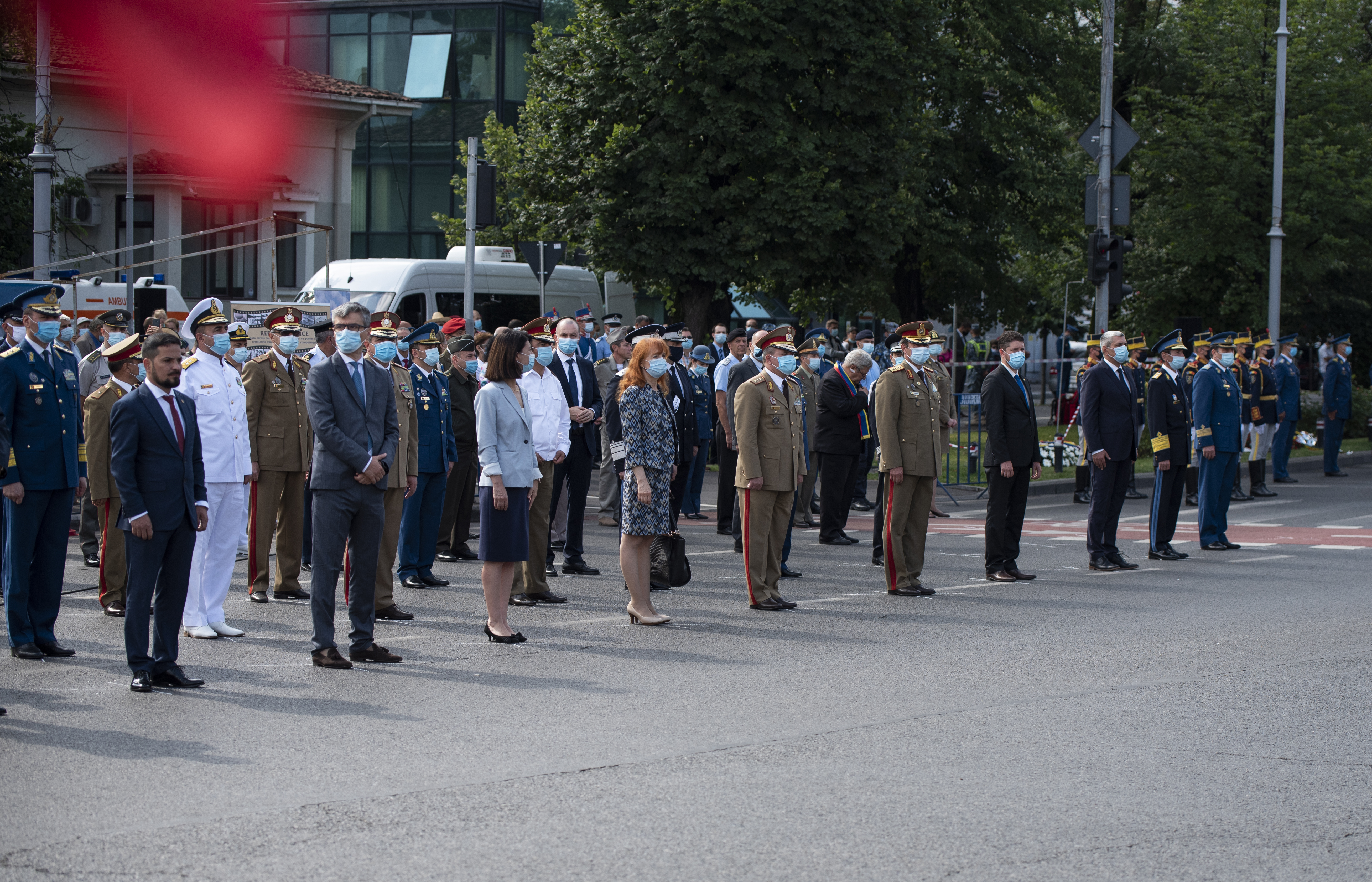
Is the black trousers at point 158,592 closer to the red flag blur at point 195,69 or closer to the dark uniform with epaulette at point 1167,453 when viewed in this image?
the red flag blur at point 195,69

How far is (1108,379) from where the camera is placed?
542 inches

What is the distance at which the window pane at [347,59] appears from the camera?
3.11 m

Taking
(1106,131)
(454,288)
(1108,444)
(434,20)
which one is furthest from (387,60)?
(454,288)

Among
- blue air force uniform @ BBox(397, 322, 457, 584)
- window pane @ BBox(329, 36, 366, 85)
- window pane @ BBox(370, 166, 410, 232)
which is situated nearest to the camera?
window pane @ BBox(329, 36, 366, 85)

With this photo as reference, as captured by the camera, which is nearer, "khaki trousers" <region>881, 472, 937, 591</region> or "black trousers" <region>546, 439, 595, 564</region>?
"khaki trousers" <region>881, 472, 937, 591</region>

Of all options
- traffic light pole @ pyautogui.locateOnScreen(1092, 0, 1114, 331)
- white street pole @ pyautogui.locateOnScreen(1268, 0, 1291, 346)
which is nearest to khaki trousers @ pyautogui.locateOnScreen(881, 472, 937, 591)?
traffic light pole @ pyautogui.locateOnScreen(1092, 0, 1114, 331)

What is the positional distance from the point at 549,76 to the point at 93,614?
22.1 meters

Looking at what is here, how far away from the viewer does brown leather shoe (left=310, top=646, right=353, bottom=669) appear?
867 cm

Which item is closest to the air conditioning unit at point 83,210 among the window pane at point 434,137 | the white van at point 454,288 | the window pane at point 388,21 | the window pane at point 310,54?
the white van at point 454,288

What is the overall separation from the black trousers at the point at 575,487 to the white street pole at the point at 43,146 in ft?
16.7

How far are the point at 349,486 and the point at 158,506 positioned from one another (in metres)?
1.13

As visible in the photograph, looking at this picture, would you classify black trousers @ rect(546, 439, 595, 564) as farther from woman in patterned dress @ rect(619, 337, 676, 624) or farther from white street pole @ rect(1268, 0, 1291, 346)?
white street pole @ rect(1268, 0, 1291, 346)

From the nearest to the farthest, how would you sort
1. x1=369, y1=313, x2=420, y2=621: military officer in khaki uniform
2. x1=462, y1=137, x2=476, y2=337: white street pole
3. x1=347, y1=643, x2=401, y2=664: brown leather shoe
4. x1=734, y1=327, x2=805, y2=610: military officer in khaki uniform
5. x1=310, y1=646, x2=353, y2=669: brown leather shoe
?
x1=310, y1=646, x2=353, y2=669: brown leather shoe, x1=347, y1=643, x2=401, y2=664: brown leather shoe, x1=369, y1=313, x2=420, y2=621: military officer in khaki uniform, x1=734, y1=327, x2=805, y2=610: military officer in khaki uniform, x1=462, y1=137, x2=476, y2=337: white street pole

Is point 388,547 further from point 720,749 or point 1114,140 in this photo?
point 1114,140
